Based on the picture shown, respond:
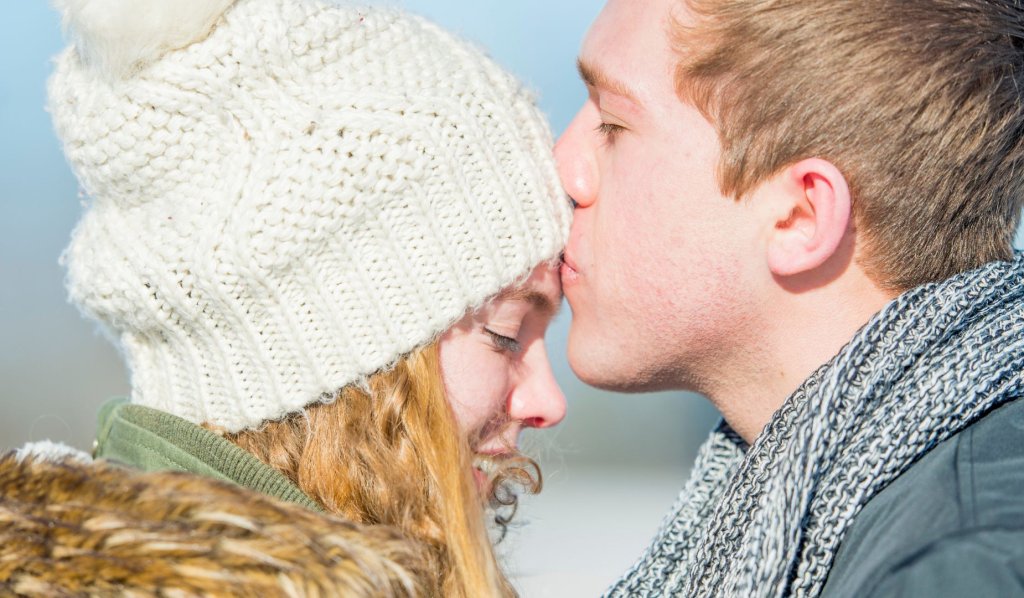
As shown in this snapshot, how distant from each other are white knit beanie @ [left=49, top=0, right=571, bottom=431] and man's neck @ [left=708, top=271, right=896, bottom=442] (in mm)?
533

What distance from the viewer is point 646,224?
86.4 inches

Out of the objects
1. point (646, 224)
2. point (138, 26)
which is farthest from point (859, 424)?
point (138, 26)

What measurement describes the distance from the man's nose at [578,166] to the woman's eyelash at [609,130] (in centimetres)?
3

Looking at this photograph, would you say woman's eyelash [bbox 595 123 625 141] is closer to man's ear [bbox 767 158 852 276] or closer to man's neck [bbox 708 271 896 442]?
man's ear [bbox 767 158 852 276]

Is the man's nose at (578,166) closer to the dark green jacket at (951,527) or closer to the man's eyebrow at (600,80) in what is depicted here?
the man's eyebrow at (600,80)

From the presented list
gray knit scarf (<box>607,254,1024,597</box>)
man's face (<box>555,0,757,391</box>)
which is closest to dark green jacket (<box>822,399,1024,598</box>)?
gray knit scarf (<box>607,254,1024,597</box>)

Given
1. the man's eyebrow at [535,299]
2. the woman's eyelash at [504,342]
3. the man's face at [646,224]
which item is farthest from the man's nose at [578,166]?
the woman's eyelash at [504,342]

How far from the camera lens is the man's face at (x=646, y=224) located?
2143 mm

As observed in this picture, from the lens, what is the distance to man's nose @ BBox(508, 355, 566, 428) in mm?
2330

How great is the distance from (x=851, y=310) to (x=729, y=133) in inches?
17.4

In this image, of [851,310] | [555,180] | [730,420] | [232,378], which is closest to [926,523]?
[851,310]

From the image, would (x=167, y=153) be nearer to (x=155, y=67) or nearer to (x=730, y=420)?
(x=155, y=67)

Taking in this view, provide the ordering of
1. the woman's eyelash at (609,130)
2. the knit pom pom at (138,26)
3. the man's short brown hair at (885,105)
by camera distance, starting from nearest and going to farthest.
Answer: the knit pom pom at (138,26), the man's short brown hair at (885,105), the woman's eyelash at (609,130)

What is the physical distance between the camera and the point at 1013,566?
4.42ft
